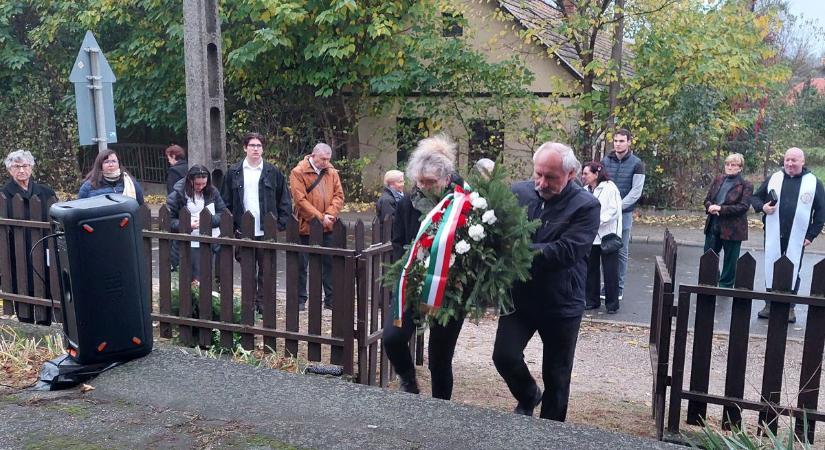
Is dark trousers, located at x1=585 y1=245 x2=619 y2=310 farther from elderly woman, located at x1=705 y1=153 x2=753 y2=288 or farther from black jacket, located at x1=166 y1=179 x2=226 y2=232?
black jacket, located at x1=166 y1=179 x2=226 y2=232

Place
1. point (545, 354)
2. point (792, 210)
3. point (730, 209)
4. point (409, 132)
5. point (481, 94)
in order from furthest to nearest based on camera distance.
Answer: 1. point (409, 132)
2. point (481, 94)
3. point (730, 209)
4. point (792, 210)
5. point (545, 354)

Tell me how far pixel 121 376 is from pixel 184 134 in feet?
60.5

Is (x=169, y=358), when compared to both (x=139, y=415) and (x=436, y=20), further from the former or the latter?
(x=436, y=20)

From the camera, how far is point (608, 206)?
27.6 feet

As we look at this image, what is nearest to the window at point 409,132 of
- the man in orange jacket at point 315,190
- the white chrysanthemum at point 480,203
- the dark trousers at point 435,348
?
the man in orange jacket at point 315,190

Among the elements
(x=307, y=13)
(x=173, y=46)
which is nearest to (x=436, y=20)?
(x=307, y=13)

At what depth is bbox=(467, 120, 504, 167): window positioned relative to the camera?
17922mm

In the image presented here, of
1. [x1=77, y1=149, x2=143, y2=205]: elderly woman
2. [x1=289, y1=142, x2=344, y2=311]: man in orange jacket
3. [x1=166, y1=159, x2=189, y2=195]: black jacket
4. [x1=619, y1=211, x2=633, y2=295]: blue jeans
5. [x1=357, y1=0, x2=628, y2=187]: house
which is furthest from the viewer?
[x1=357, y1=0, x2=628, y2=187]: house

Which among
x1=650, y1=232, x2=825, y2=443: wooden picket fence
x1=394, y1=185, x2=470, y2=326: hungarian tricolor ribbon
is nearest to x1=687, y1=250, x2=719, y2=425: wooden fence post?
x1=650, y1=232, x2=825, y2=443: wooden picket fence

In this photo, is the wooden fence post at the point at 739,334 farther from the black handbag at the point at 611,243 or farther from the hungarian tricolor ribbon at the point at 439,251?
the black handbag at the point at 611,243

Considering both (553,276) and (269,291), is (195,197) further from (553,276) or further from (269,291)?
(553,276)

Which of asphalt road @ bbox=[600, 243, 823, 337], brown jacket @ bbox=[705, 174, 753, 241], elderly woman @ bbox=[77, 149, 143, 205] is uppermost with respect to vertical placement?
elderly woman @ bbox=[77, 149, 143, 205]

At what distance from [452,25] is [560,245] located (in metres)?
14.7

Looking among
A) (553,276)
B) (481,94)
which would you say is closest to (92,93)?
(553,276)
